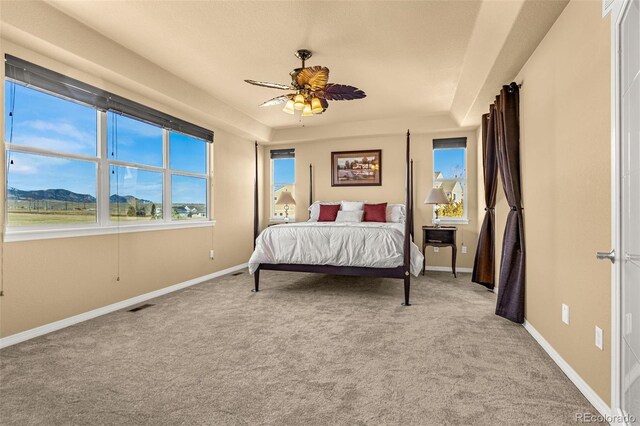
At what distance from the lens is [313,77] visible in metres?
2.88

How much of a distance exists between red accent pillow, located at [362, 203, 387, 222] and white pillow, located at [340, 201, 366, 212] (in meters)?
0.14

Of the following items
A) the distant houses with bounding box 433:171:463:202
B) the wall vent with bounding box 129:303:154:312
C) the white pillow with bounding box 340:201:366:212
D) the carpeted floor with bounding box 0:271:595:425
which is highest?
the distant houses with bounding box 433:171:463:202

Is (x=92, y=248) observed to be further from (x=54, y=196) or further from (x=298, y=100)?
(x=298, y=100)

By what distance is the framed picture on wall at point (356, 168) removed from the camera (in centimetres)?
578

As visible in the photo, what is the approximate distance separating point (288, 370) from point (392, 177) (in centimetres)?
430

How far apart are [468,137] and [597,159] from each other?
3904 mm

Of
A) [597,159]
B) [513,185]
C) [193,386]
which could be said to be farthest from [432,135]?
[193,386]

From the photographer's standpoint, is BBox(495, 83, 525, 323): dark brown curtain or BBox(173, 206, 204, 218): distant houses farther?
BBox(173, 206, 204, 218): distant houses

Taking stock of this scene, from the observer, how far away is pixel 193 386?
1.84 meters

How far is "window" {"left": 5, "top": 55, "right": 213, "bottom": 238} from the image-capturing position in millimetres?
2617

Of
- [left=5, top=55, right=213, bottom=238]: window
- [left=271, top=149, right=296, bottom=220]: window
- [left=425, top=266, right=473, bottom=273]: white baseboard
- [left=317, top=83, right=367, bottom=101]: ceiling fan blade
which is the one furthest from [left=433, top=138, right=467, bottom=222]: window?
[left=5, top=55, right=213, bottom=238]: window

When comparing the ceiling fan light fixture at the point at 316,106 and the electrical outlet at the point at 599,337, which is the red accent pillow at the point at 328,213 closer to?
the ceiling fan light fixture at the point at 316,106

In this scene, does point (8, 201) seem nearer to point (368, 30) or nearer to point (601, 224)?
point (368, 30)

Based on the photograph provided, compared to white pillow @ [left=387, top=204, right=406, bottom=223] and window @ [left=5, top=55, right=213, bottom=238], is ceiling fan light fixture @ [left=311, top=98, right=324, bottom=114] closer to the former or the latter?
window @ [left=5, top=55, right=213, bottom=238]
